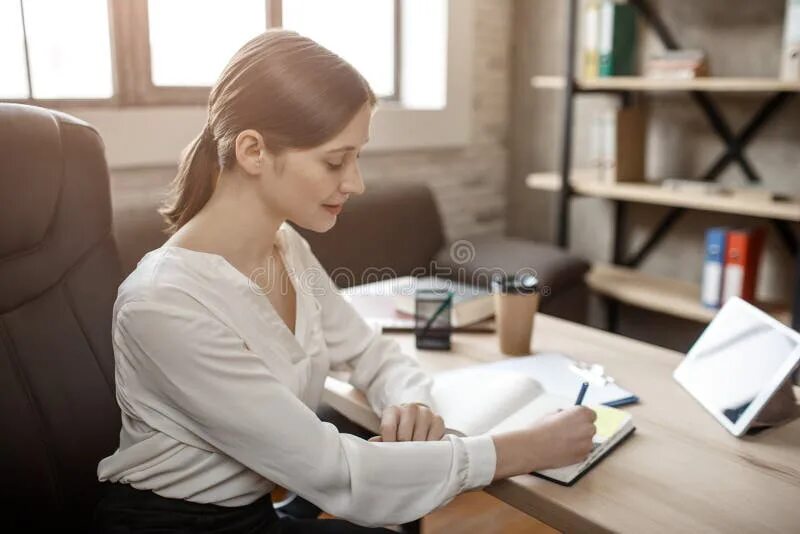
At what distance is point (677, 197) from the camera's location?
2.66 meters

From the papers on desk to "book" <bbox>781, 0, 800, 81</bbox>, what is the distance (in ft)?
4.86

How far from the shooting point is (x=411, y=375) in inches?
50.7

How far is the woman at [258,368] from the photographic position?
987 millimetres

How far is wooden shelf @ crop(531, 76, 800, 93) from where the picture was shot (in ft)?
7.79

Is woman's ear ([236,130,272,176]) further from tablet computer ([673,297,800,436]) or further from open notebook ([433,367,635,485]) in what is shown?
tablet computer ([673,297,800,436])

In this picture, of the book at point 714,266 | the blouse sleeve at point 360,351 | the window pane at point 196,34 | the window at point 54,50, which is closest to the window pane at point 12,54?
the window at point 54,50

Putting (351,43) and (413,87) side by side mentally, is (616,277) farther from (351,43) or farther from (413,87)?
(351,43)

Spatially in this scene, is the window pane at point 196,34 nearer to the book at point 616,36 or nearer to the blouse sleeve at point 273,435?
the book at point 616,36

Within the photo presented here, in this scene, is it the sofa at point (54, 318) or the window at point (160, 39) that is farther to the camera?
the window at point (160, 39)

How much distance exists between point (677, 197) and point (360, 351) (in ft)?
5.49

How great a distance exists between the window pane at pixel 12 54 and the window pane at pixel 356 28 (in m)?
0.93

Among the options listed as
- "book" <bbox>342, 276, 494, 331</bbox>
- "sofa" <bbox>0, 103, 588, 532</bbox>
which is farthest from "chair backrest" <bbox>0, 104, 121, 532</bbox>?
"book" <bbox>342, 276, 494, 331</bbox>

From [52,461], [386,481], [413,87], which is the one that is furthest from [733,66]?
[52,461]

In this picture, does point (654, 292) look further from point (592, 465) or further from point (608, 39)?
point (592, 465)
